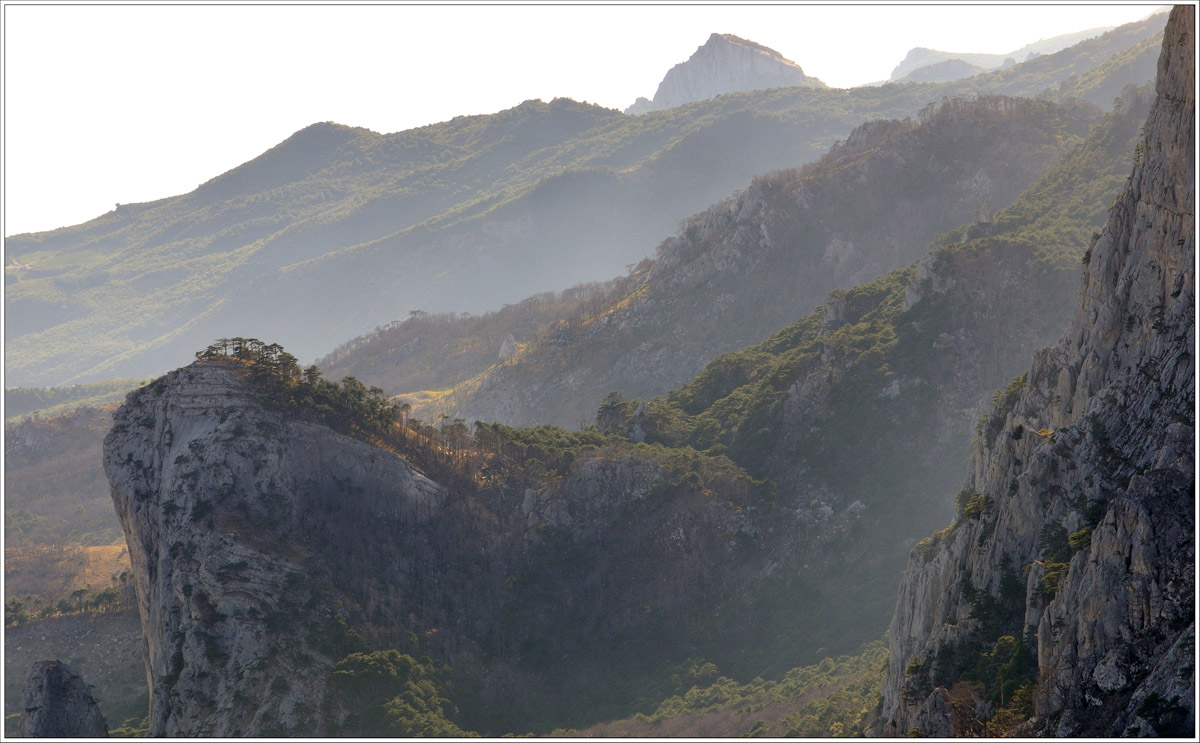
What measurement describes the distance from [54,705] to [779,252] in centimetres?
10419

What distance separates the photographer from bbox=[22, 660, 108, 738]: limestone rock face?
54656mm

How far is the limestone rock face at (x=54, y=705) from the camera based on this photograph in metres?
54.7

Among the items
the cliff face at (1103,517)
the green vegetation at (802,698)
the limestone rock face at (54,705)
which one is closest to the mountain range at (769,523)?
the cliff face at (1103,517)

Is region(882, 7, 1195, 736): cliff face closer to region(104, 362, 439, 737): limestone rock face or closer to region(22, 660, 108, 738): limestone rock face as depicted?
region(104, 362, 439, 737): limestone rock face

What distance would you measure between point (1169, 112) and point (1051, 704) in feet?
76.2

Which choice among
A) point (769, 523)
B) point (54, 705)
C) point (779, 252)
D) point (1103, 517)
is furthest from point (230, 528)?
point (779, 252)

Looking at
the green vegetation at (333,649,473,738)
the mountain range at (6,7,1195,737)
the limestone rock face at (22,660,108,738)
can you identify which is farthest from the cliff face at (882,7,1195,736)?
the limestone rock face at (22,660,108,738)

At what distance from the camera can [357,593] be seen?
206 feet

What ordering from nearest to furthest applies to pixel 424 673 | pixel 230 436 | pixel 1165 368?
pixel 1165 368 → pixel 424 673 → pixel 230 436

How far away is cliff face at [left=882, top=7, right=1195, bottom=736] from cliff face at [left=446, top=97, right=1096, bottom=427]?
264ft

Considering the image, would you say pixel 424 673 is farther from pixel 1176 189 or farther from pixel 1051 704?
pixel 1176 189

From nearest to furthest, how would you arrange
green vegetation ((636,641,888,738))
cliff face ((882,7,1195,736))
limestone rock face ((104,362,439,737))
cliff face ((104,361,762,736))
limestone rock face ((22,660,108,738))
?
cliff face ((882,7,1195,736)) < green vegetation ((636,641,888,738)) < limestone rock face ((22,660,108,738)) < limestone rock face ((104,362,439,737)) < cliff face ((104,361,762,736))

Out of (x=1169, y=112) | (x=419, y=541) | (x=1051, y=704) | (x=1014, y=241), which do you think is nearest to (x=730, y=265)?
(x=1014, y=241)

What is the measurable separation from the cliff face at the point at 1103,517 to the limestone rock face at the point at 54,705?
43503mm
